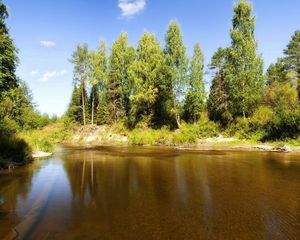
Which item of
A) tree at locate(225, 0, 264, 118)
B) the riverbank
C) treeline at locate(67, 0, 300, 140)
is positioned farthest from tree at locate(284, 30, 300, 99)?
the riverbank

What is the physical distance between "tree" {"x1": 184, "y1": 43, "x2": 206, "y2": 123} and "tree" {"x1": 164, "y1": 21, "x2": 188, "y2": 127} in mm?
983

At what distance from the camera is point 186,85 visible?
33.6 meters

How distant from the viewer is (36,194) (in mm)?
8859

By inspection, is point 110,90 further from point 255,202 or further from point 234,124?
point 255,202

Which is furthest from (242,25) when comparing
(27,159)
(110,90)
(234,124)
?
(27,159)

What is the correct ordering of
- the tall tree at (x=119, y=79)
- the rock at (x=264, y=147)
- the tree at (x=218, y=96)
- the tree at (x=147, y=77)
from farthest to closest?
the tall tree at (x=119, y=79), the tree at (x=147, y=77), the tree at (x=218, y=96), the rock at (x=264, y=147)

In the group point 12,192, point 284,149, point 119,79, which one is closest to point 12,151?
point 12,192

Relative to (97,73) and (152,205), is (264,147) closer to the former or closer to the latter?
(152,205)

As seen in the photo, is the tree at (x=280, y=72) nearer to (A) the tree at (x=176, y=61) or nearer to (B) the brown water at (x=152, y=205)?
(A) the tree at (x=176, y=61)

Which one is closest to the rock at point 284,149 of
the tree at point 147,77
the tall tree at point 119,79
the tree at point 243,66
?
the tree at point 243,66

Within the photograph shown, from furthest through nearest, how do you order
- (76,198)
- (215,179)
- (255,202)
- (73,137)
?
(73,137) < (215,179) < (76,198) < (255,202)

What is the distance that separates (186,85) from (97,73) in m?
18.4

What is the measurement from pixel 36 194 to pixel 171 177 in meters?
5.80

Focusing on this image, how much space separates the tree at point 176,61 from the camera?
33531mm
